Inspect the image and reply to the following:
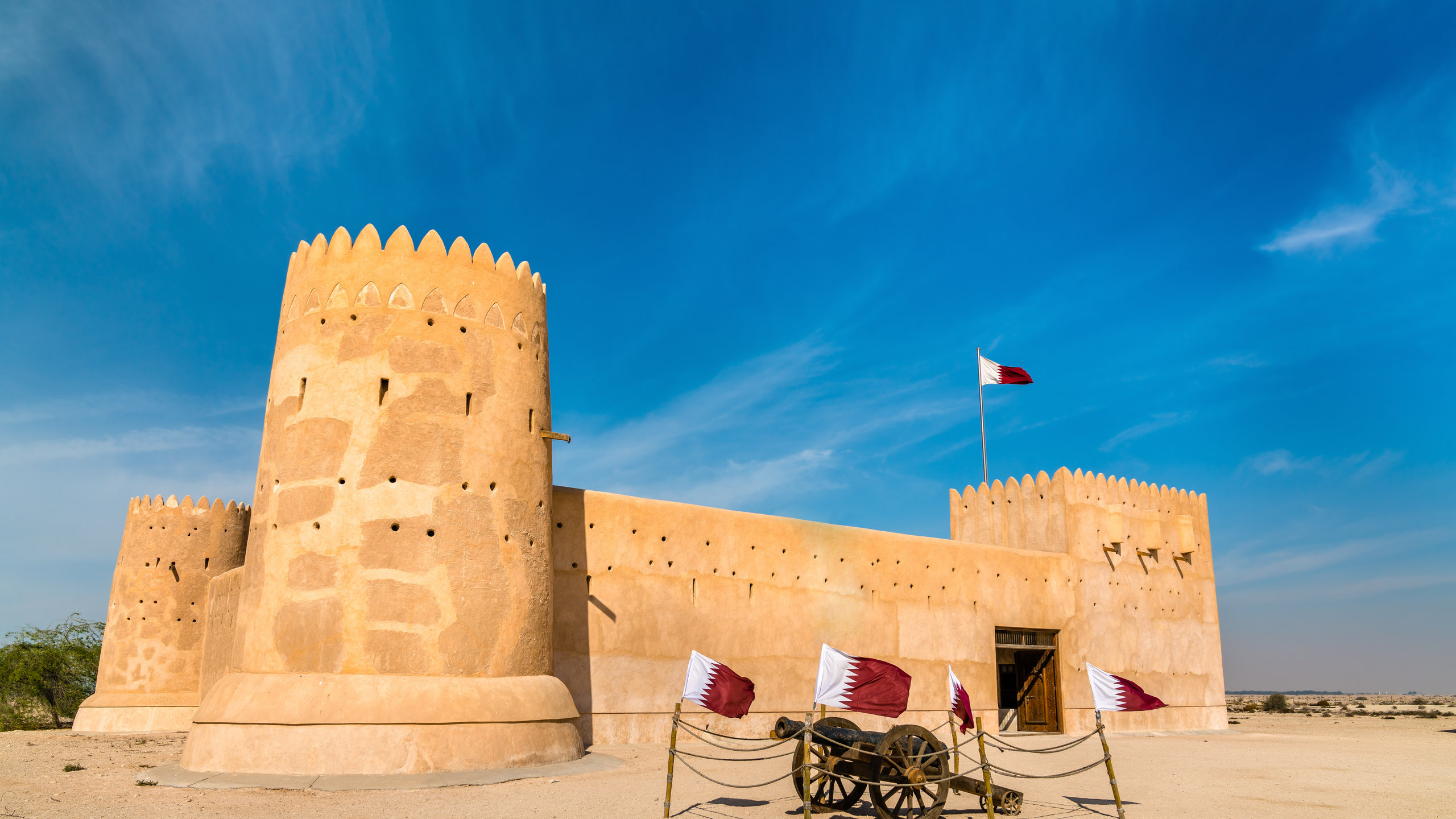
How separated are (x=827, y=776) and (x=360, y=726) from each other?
562 centimetres

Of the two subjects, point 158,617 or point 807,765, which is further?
point 158,617

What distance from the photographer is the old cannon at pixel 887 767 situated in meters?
8.45

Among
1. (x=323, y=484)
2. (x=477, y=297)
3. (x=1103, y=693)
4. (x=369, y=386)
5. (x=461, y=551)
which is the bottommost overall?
(x=1103, y=693)

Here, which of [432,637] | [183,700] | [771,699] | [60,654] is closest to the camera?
[432,637]

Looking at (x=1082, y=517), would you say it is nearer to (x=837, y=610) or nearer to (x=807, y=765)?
(x=837, y=610)

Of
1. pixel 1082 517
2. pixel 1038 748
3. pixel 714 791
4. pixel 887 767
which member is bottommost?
pixel 1038 748

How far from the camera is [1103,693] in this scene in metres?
9.86

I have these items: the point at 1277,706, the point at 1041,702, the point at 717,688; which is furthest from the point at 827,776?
the point at 1277,706

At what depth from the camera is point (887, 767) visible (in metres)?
8.52

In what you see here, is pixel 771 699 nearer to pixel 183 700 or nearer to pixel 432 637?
pixel 432 637

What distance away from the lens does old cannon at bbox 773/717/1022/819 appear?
845cm

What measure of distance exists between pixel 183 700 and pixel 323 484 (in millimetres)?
12166

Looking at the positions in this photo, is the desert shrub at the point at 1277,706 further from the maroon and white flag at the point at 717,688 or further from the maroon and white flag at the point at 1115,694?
the maroon and white flag at the point at 717,688

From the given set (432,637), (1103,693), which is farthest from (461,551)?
(1103,693)
